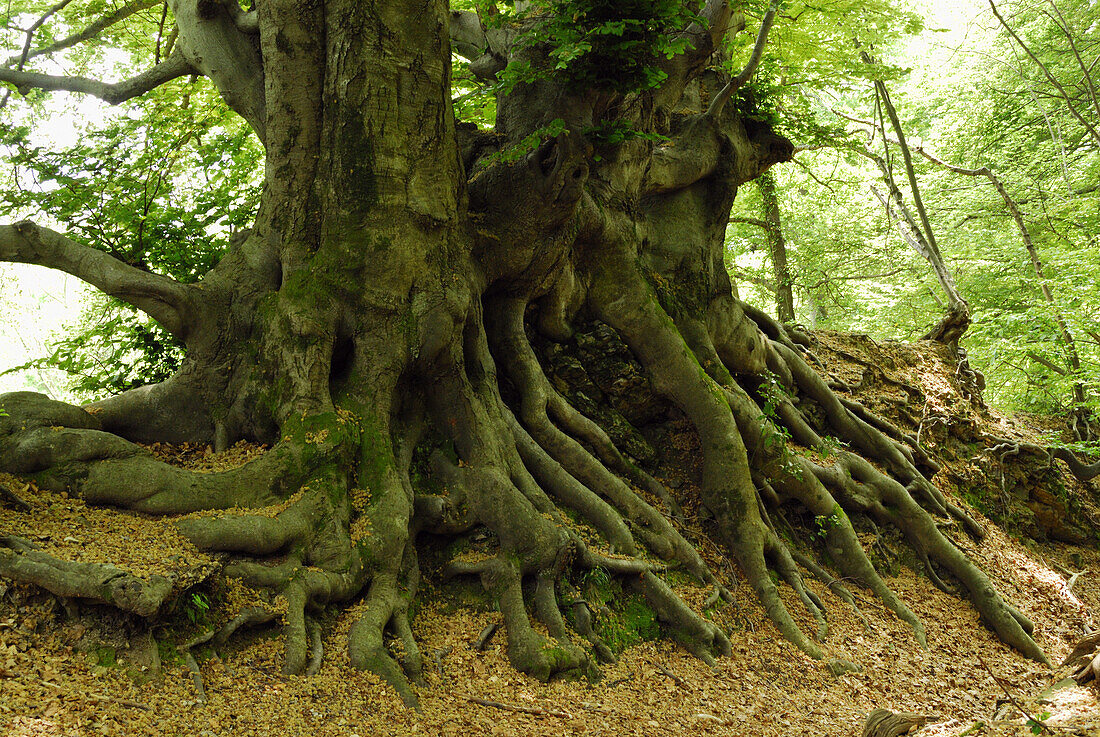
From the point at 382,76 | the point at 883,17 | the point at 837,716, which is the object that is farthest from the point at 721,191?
the point at 837,716

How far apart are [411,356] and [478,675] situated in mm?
2455

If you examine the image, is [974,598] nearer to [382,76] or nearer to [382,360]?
[382,360]

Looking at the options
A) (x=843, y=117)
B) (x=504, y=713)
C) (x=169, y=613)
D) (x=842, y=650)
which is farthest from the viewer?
(x=843, y=117)

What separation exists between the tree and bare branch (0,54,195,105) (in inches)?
0.8

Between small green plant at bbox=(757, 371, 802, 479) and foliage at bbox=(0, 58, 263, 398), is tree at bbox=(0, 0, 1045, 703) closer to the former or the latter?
small green plant at bbox=(757, 371, 802, 479)

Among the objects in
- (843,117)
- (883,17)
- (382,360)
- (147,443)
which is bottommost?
(147,443)

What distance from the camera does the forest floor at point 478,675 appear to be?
9.86ft

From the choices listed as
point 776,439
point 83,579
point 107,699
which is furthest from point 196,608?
point 776,439

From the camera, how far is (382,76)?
17.4ft

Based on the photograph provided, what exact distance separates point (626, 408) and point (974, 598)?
473 cm

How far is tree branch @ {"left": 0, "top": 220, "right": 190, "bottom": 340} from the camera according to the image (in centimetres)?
467

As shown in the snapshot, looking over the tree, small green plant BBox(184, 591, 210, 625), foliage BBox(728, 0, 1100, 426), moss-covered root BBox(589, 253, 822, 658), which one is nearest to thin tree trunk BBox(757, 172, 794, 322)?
foliage BBox(728, 0, 1100, 426)

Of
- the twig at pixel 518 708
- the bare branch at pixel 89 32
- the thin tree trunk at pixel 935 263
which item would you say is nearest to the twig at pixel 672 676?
the twig at pixel 518 708

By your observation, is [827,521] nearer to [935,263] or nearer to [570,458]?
[570,458]
